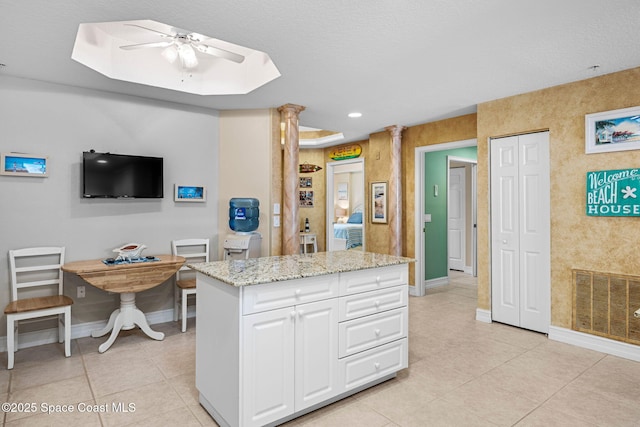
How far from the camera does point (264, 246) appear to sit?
4.40 metres

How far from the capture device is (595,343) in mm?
3266

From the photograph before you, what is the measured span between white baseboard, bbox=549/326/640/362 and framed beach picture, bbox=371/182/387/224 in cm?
276

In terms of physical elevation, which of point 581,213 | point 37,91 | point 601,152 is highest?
point 37,91

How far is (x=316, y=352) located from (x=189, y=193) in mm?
2777

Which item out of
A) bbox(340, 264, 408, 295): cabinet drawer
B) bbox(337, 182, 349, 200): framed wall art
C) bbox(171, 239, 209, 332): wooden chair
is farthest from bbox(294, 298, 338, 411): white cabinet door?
bbox(337, 182, 349, 200): framed wall art

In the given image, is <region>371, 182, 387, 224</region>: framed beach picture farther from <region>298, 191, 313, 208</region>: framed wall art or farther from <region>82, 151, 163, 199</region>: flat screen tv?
<region>82, 151, 163, 199</region>: flat screen tv

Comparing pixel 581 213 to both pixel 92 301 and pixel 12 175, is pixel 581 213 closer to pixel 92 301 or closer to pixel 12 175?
pixel 92 301

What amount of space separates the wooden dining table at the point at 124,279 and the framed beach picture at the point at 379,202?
127 inches

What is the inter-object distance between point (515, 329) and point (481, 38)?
9.67ft

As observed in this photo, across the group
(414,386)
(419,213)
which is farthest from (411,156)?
(414,386)

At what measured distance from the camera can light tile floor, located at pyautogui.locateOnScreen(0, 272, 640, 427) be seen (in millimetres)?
2184

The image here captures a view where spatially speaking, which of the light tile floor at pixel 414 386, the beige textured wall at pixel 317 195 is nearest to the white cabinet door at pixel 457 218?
the beige textured wall at pixel 317 195

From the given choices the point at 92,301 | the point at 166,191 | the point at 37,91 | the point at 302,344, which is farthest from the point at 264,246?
the point at 37,91

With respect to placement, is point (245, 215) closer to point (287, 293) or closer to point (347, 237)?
point (287, 293)
